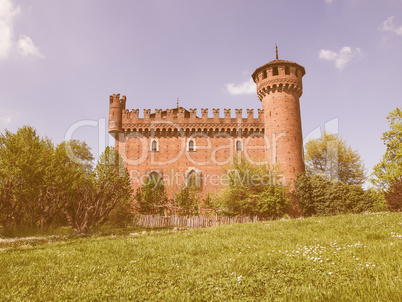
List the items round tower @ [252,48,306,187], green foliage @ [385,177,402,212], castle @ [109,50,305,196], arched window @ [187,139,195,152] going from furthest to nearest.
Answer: arched window @ [187,139,195,152] → castle @ [109,50,305,196] → round tower @ [252,48,306,187] → green foliage @ [385,177,402,212]

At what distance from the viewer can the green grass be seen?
162 inches

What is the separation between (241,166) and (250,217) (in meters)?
4.88

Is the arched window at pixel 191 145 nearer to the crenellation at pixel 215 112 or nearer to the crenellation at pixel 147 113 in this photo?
the crenellation at pixel 215 112

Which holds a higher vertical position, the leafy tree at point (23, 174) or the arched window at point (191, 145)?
the arched window at point (191, 145)

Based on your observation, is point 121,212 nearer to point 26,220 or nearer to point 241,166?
point 26,220

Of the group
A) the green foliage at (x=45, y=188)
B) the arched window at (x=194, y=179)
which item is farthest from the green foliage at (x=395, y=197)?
the green foliage at (x=45, y=188)

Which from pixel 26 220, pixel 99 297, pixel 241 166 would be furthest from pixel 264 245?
pixel 26 220

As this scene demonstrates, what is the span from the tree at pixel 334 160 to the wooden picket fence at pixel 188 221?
16.6 metres

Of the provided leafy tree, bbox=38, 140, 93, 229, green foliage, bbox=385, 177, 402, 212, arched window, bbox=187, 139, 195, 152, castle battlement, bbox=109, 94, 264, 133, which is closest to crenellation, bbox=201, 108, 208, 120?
castle battlement, bbox=109, 94, 264, 133

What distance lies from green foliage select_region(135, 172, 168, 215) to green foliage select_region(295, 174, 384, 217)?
46.6 feet

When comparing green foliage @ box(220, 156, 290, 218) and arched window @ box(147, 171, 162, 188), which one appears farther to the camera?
arched window @ box(147, 171, 162, 188)

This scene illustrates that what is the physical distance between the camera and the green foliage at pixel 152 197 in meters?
27.7

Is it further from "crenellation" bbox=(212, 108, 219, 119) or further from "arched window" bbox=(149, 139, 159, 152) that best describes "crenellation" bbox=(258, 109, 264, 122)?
"arched window" bbox=(149, 139, 159, 152)

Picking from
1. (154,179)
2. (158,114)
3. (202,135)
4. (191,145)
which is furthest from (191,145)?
(154,179)
